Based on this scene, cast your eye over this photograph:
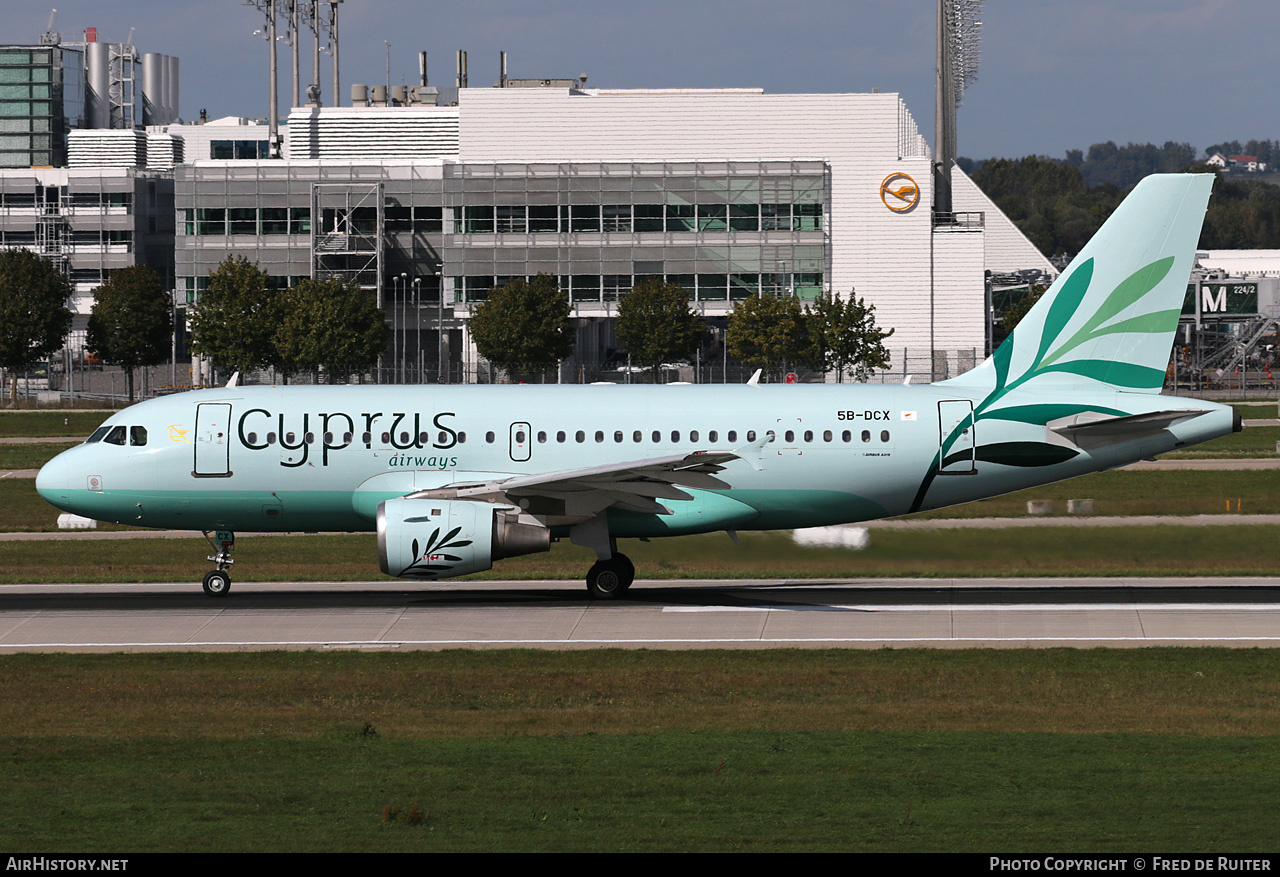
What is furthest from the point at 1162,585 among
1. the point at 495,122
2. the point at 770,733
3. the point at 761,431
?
the point at 495,122

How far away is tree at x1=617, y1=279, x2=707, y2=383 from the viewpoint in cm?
11112

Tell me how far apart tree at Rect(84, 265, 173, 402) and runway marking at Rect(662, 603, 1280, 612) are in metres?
103

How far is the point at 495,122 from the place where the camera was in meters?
127

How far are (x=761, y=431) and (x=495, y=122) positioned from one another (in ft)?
333

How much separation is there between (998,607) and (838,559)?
11.9 feet

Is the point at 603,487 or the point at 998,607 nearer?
the point at 603,487

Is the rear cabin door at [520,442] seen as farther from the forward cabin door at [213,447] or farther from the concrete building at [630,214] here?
the concrete building at [630,214]

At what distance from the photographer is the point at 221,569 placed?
30.8 metres

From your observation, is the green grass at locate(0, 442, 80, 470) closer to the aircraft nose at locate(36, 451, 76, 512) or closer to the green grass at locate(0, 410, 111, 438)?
the green grass at locate(0, 410, 111, 438)

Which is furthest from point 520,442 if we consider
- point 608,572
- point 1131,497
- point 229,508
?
point 1131,497

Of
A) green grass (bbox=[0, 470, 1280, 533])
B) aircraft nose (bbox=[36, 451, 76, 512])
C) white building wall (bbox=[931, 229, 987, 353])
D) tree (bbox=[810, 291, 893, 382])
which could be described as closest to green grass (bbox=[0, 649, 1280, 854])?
aircraft nose (bbox=[36, 451, 76, 512])

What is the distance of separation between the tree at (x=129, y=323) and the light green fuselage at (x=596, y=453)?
9708cm

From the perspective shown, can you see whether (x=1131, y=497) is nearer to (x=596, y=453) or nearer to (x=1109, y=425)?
(x=1109, y=425)
